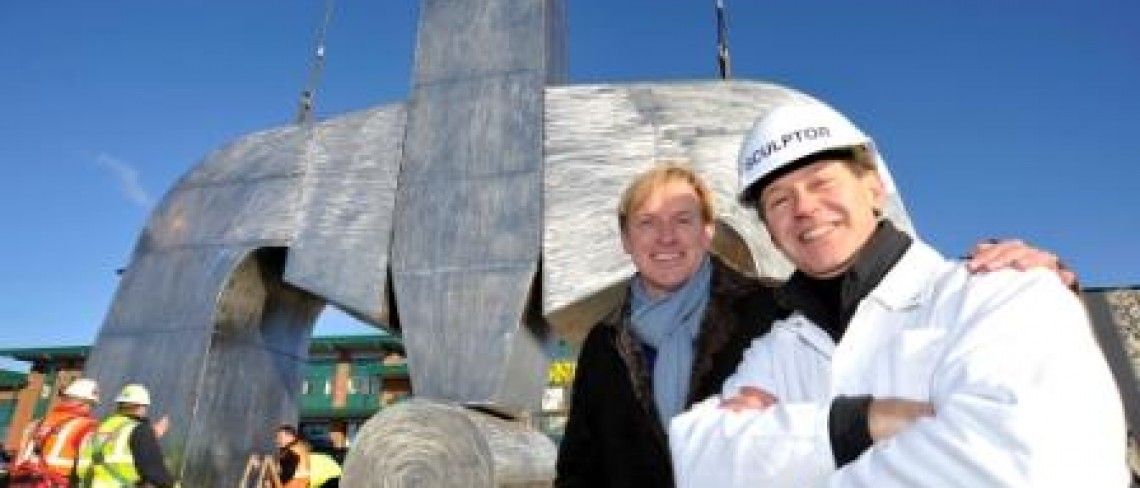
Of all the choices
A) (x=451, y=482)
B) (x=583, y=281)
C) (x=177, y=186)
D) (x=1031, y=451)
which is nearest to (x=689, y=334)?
(x=1031, y=451)

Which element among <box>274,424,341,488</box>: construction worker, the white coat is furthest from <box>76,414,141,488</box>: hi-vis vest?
the white coat

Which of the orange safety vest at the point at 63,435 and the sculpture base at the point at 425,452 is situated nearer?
the sculpture base at the point at 425,452

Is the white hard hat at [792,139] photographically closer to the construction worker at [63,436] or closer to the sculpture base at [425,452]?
the sculpture base at [425,452]

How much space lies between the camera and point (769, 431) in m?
1.33

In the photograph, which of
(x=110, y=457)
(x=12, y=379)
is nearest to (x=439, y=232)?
(x=110, y=457)

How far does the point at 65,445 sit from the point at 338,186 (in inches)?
101

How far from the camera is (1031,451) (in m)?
1.02

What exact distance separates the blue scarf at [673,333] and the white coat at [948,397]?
1.91ft

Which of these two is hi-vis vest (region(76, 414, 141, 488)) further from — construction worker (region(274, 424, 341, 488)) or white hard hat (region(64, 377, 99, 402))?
construction worker (region(274, 424, 341, 488))

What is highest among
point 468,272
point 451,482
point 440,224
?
point 440,224

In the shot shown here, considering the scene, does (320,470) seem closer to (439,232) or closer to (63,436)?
(63,436)

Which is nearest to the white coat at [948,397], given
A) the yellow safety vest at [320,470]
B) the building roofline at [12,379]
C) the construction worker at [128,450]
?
the construction worker at [128,450]

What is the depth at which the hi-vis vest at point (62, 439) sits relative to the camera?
586 centimetres

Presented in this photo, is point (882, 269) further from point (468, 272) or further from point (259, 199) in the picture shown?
point (259, 199)
